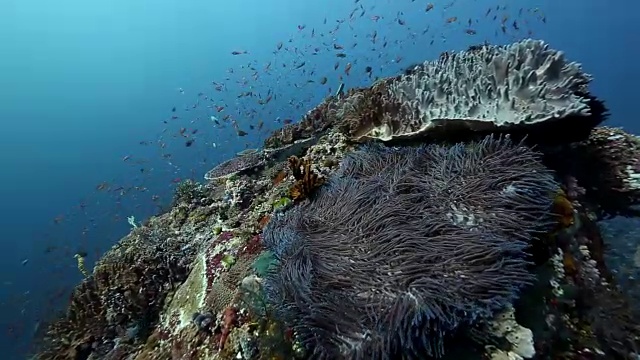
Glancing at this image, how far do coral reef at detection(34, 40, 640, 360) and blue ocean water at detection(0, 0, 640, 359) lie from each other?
144 inches

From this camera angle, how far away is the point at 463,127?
156 inches

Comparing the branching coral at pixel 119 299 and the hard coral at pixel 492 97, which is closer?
the hard coral at pixel 492 97

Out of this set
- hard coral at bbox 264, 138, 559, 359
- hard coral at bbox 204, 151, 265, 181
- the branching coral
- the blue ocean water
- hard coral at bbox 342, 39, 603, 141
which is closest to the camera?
hard coral at bbox 264, 138, 559, 359

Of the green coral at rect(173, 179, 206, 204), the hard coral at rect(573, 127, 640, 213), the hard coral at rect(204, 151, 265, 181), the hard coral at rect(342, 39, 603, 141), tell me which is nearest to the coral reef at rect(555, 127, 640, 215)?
the hard coral at rect(573, 127, 640, 213)

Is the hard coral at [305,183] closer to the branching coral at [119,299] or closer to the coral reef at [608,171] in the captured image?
the branching coral at [119,299]

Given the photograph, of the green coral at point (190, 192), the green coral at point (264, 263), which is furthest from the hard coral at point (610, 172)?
the green coral at point (190, 192)

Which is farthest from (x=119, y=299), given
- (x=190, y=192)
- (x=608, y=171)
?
(x=608, y=171)

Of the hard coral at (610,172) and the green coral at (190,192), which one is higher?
the green coral at (190,192)

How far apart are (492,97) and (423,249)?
1878 mm

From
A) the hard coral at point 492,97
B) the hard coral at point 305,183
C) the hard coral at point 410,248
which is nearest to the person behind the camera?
the hard coral at point 410,248

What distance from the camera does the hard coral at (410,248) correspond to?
2498 mm

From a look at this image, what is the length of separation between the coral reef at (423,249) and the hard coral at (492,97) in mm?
17

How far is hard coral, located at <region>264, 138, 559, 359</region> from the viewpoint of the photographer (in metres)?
2.50

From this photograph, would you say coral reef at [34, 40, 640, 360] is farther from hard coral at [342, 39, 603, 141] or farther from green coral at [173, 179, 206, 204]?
green coral at [173, 179, 206, 204]
